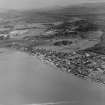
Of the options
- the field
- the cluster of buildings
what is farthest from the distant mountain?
the cluster of buildings

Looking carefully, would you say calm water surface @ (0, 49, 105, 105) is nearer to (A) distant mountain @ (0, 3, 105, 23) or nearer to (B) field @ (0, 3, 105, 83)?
(B) field @ (0, 3, 105, 83)

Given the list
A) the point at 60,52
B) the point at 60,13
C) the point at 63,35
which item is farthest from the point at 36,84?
the point at 60,13

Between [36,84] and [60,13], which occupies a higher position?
[60,13]

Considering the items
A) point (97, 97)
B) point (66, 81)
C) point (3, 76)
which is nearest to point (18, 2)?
point (3, 76)

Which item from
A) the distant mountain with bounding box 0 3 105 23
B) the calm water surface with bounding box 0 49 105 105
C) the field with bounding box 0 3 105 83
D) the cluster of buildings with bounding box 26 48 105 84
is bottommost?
the calm water surface with bounding box 0 49 105 105

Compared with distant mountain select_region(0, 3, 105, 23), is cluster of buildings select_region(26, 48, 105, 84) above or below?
below

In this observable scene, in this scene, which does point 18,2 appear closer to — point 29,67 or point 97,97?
point 29,67

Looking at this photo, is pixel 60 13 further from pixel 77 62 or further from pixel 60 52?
pixel 77 62

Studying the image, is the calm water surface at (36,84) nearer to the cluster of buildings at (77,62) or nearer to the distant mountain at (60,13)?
the cluster of buildings at (77,62)
